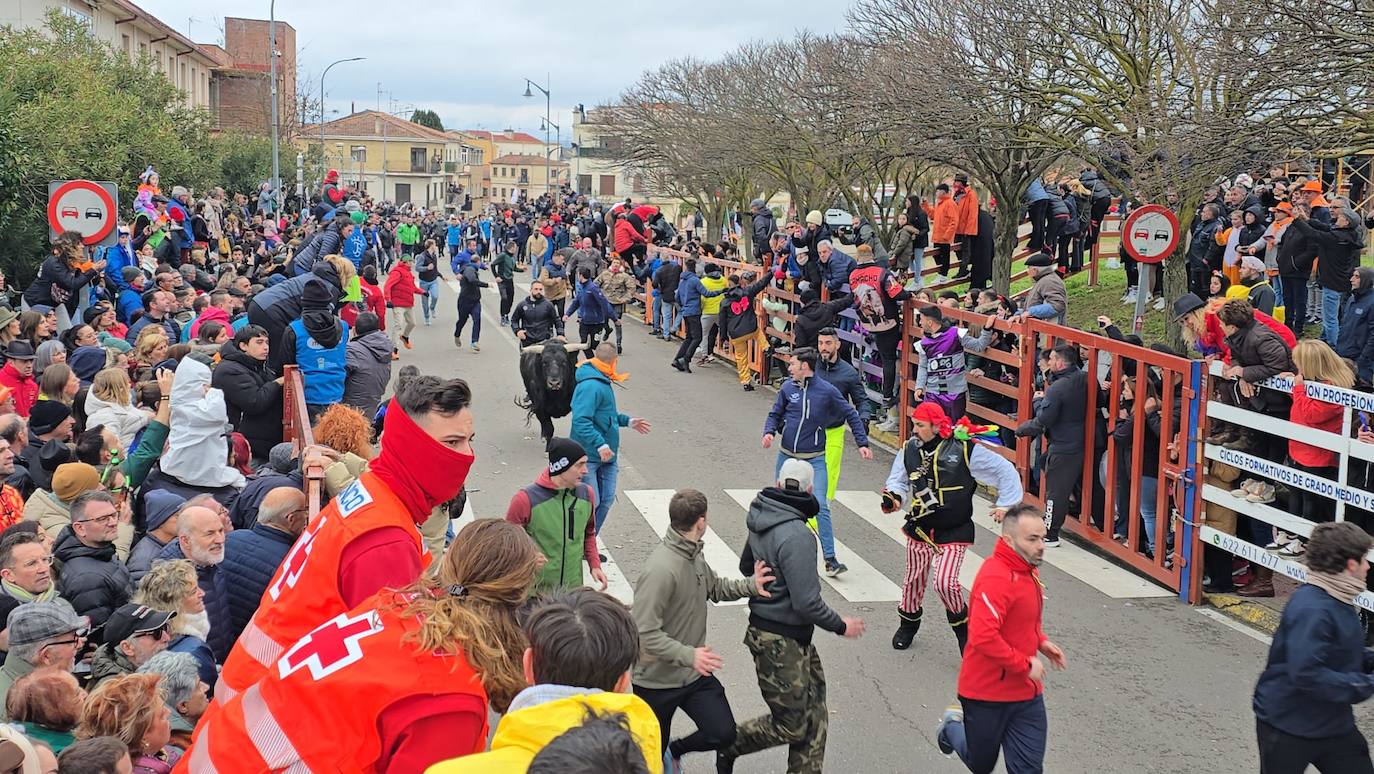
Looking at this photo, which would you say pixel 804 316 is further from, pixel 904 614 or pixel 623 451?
pixel 904 614

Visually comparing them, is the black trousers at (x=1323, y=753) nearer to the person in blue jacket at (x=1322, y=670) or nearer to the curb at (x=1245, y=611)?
the person in blue jacket at (x=1322, y=670)

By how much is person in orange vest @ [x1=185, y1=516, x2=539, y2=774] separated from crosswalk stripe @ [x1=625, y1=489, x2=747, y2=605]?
6.73 m

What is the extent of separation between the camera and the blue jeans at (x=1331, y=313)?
16.0 metres

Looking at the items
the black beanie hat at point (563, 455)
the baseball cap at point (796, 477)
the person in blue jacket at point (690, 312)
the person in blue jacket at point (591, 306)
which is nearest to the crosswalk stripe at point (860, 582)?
the black beanie hat at point (563, 455)

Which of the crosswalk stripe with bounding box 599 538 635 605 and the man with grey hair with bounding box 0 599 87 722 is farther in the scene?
the crosswalk stripe with bounding box 599 538 635 605

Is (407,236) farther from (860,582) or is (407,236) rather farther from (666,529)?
(860,582)

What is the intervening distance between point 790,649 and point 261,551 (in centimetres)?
266

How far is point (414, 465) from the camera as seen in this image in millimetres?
3803

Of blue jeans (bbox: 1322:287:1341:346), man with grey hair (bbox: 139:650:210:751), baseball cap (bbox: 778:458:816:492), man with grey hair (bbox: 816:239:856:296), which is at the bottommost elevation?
man with grey hair (bbox: 139:650:210:751)

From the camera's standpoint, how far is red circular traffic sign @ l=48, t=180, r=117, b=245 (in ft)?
40.6

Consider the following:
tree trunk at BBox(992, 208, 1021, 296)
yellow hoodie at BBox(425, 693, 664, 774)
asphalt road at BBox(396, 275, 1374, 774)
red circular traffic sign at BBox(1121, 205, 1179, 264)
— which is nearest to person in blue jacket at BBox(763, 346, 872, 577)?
asphalt road at BBox(396, 275, 1374, 774)

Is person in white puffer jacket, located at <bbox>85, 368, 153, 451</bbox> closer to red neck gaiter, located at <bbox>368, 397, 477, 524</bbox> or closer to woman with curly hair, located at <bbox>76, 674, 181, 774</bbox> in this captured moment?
woman with curly hair, located at <bbox>76, 674, 181, 774</bbox>

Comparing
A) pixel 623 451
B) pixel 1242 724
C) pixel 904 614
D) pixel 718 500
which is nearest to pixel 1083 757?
pixel 1242 724

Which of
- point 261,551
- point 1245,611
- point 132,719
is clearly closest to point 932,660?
point 1245,611
